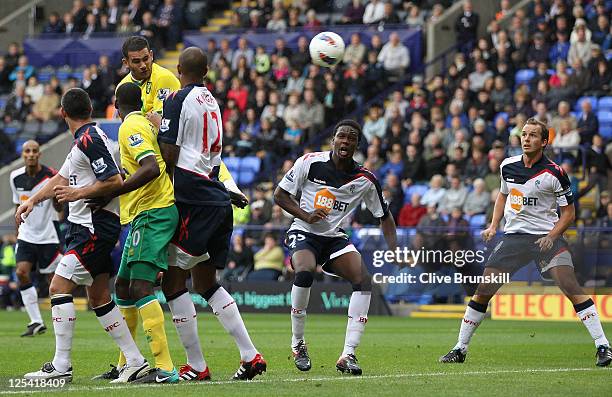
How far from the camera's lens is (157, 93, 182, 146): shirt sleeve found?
9.77 m

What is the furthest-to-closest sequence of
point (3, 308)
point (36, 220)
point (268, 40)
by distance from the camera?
point (268, 40) → point (3, 308) → point (36, 220)

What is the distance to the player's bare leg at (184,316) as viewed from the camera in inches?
390

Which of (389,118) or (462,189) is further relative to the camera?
(389,118)

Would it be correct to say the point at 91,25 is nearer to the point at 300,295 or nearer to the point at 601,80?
the point at 601,80

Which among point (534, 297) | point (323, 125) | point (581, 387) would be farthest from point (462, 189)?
point (581, 387)

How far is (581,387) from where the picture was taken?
9.67 m

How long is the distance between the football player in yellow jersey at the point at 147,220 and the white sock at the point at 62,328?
642mm

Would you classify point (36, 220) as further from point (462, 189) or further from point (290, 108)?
point (290, 108)

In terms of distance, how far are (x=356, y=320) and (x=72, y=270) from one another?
8.64 ft

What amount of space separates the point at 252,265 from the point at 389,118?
5.07 metres

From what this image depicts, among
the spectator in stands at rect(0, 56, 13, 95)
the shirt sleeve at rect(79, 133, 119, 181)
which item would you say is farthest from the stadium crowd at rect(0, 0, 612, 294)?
the shirt sleeve at rect(79, 133, 119, 181)

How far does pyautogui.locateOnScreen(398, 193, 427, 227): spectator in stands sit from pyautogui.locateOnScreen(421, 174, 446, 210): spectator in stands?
0.69 feet

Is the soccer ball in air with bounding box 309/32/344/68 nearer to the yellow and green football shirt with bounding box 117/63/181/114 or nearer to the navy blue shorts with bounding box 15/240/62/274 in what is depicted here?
the yellow and green football shirt with bounding box 117/63/181/114

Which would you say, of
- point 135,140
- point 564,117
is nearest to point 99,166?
point 135,140
